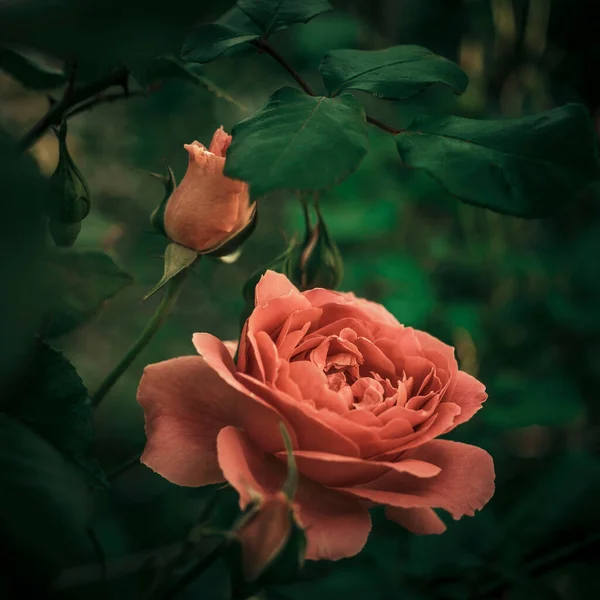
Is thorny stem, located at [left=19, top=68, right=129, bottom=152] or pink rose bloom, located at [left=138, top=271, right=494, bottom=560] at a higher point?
thorny stem, located at [left=19, top=68, right=129, bottom=152]

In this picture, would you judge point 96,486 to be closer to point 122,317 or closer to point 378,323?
point 378,323

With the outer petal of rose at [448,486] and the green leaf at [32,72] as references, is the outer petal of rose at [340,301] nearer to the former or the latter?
the outer petal of rose at [448,486]

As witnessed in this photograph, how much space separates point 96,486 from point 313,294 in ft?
0.51

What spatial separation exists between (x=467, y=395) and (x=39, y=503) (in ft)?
0.74

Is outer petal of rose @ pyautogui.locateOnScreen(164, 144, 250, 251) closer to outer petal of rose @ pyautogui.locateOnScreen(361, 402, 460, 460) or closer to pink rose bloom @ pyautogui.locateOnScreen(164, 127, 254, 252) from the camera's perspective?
pink rose bloom @ pyautogui.locateOnScreen(164, 127, 254, 252)

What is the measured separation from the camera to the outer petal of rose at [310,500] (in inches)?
13.0

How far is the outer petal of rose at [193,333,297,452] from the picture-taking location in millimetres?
337

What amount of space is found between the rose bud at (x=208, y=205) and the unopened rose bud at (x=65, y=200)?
2.0 inches

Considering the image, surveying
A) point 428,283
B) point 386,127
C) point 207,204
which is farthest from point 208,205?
point 428,283

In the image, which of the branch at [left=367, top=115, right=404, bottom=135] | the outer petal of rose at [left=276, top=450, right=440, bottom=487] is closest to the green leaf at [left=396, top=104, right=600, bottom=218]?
the branch at [left=367, top=115, right=404, bottom=135]

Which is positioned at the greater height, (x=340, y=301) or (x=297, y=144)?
(x=297, y=144)

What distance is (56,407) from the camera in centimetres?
37

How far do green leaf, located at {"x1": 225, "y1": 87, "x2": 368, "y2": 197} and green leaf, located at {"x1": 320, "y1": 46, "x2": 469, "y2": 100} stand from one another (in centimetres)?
4

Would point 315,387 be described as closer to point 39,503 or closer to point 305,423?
point 305,423
